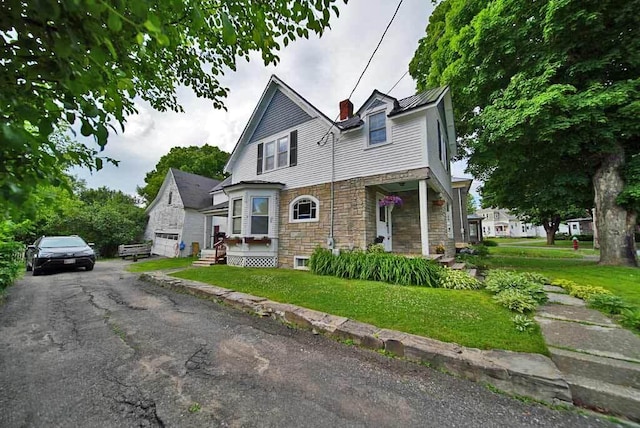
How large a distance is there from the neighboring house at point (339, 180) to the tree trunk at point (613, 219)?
481cm

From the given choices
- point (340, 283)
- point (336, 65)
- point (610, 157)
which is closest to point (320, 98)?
point (336, 65)

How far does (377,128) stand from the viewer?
8.89 m

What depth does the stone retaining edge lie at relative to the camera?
7.57ft

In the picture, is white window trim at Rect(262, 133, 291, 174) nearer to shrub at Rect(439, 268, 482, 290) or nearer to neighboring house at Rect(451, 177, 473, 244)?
shrub at Rect(439, 268, 482, 290)

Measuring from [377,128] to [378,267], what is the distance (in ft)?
16.4

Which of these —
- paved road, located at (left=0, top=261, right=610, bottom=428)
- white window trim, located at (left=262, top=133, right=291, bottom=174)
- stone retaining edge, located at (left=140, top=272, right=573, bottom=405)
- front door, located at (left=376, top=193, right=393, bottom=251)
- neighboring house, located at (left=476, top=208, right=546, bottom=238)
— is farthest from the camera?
neighboring house, located at (left=476, top=208, right=546, bottom=238)

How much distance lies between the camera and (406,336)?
3.23 meters

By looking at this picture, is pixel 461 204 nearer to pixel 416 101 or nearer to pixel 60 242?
pixel 416 101

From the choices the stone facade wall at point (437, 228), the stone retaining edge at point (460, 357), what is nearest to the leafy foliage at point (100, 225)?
the stone retaining edge at point (460, 357)

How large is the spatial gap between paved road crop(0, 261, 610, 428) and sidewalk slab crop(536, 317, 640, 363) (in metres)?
1.10

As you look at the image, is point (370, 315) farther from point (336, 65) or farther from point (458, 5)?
point (458, 5)

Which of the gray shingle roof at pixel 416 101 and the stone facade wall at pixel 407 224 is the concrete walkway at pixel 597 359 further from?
the gray shingle roof at pixel 416 101

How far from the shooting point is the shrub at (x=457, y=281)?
5.93 meters

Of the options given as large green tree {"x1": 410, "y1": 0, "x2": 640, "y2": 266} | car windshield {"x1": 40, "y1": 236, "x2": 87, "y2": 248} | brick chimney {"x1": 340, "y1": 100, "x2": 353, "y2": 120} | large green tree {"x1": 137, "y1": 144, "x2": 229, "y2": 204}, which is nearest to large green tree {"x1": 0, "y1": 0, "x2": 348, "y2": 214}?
large green tree {"x1": 410, "y1": 0, "x2": 640, "y2": 266}
